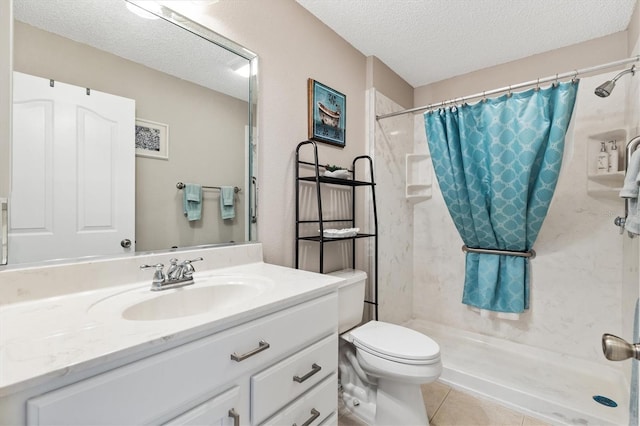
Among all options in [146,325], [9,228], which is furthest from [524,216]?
[9,228]

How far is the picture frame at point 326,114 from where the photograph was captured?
179cm

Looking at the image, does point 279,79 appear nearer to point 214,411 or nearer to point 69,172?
point 69,172

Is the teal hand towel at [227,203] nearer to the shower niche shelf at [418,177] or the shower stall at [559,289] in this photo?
the shower stall at [559,289]

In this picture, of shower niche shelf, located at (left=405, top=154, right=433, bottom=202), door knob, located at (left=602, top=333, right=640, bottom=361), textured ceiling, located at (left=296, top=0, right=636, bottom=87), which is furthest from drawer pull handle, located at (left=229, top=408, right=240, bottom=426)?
shower niche shelf, located at (left=405, top=154, right=433, bottom=202)

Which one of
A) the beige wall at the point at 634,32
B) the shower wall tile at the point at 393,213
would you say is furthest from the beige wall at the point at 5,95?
the beige wall at the point at 634,32

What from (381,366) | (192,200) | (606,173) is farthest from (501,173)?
(192,200)

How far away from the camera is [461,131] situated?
2.11 metres

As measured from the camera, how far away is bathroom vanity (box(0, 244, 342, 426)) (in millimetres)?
526

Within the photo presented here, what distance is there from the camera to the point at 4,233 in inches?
33.8

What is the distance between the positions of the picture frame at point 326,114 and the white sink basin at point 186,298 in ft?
3.35

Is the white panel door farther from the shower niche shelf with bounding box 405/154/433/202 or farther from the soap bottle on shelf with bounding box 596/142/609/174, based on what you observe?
the soap bottle on shelf with bounding box 596/142/609/174

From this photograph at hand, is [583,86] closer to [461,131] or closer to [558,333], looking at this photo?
[461,131]

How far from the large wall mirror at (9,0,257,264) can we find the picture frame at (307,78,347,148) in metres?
0.42

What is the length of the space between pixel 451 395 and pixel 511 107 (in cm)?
189
